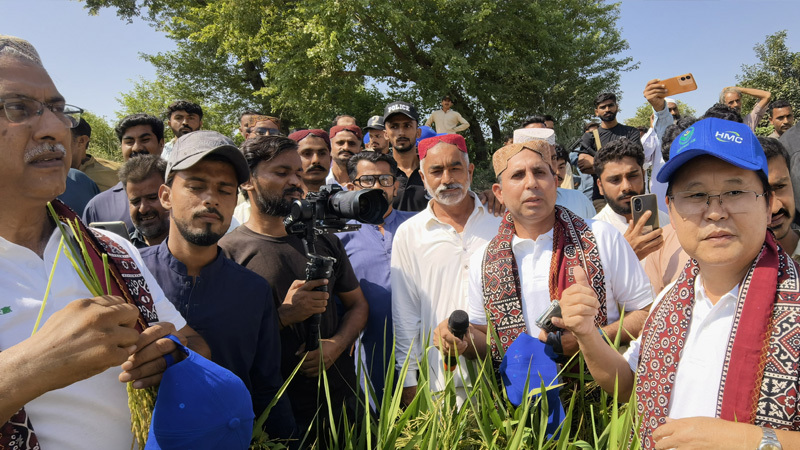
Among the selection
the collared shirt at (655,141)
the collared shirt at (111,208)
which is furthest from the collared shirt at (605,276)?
the collared shirt at (655,141)

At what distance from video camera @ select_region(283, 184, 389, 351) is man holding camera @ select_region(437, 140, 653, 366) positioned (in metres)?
0.58

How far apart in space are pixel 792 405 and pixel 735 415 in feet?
0.42

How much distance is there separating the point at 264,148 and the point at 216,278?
85cm

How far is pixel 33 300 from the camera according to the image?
1218 mm

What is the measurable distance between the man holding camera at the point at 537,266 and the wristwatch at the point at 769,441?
0.84m

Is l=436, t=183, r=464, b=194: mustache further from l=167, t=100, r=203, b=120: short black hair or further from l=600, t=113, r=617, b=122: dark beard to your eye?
l=600, t=113, r=617, b=122: dark beard

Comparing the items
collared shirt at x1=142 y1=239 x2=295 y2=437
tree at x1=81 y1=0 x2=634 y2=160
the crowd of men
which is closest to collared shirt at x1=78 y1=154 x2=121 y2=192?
the crowd of men

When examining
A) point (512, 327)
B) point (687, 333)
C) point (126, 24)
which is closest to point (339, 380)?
point (512, 327)

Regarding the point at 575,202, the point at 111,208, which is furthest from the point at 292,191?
the point at 575,202

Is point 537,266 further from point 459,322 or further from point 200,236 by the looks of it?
point 200,236

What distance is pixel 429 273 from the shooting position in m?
2.83

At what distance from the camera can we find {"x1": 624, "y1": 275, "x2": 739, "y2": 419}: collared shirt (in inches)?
54.4

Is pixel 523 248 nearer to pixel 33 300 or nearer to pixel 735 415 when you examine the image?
pixel 735 415

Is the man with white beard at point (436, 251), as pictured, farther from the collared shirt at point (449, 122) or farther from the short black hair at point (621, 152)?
the collared shirt at point (449, 122)
